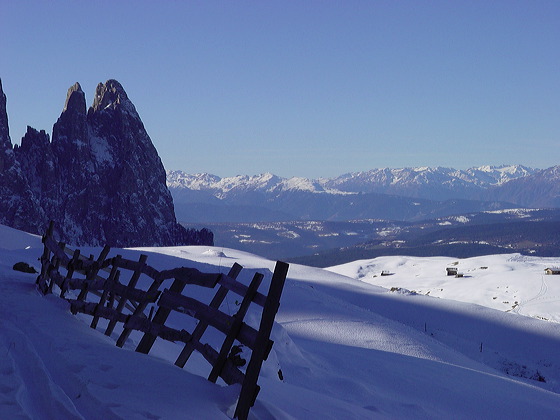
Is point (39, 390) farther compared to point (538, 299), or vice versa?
point (538, 299)

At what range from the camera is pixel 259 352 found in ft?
22.0

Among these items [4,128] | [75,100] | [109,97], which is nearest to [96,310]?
[4,128]

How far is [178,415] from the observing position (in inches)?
250

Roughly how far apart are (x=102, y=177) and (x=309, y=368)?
16151cm

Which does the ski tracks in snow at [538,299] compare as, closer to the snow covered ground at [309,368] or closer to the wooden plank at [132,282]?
the snow covered ground at [309,368]

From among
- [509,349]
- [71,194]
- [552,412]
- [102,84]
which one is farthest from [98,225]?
[552,412]

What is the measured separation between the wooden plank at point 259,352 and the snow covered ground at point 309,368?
0.61 feet

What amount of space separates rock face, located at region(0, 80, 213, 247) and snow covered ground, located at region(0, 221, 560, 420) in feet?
408

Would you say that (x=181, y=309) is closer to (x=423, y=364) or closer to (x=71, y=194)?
(x=423, y=364)

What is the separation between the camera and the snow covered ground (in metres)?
6.72

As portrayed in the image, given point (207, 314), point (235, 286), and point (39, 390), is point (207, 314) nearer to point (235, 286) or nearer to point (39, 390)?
point (235, 286)

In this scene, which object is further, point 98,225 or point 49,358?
point 98,225

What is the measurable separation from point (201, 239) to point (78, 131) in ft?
151

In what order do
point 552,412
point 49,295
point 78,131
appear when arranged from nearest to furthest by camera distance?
point 552,412, point 49,295, point 78,131
